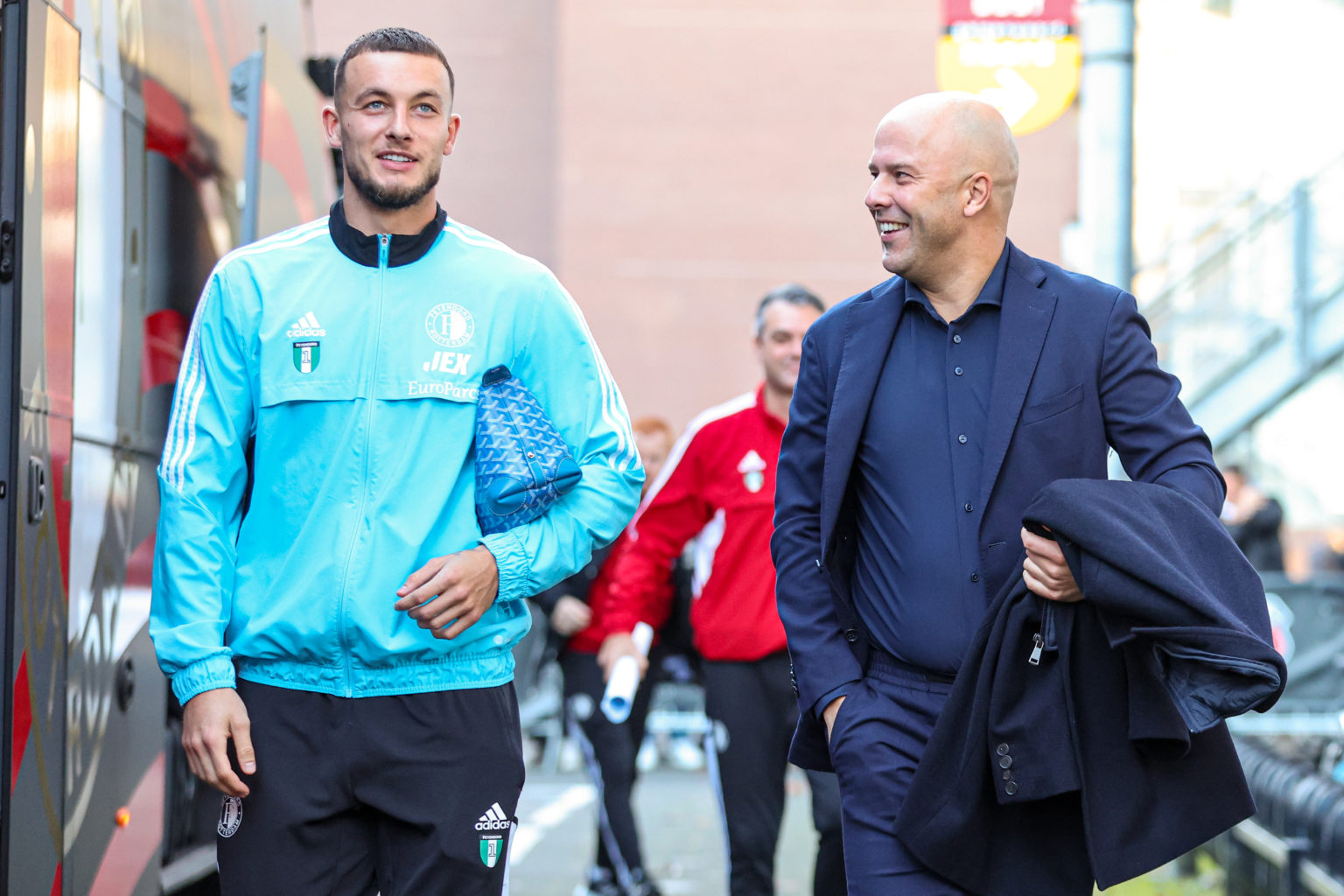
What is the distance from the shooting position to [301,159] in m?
6.86

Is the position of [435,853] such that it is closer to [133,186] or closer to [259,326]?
[259,326]

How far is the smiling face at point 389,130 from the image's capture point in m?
3.60

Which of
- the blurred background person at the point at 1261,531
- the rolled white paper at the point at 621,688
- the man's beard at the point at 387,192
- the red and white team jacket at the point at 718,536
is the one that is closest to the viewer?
the man's beard at the point at 387,192

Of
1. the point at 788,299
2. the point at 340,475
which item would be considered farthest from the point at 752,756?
the point at 340,475

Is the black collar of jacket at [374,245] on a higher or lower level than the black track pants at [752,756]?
higher

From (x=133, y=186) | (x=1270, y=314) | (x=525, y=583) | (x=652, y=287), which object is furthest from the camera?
(x=652, y=287)

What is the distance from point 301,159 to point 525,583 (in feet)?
12.5

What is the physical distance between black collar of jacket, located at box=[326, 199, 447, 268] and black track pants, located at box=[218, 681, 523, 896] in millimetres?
882

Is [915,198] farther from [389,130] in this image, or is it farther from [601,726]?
[601,726]

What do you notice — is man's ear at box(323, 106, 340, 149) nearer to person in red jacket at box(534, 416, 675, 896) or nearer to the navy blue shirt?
the navy blue shirt

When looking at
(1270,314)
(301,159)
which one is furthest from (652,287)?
(301,159)

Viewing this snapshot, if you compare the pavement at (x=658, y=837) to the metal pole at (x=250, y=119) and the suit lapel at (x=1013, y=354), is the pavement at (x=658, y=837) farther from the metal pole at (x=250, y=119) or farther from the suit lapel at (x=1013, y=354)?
the suit lapel at (x=1013, y=354)

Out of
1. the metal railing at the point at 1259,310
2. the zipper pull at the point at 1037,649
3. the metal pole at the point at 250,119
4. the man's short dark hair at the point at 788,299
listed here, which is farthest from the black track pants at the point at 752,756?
the metal railing at the point at 1259,310

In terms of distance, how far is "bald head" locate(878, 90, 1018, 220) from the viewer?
3684 mm
